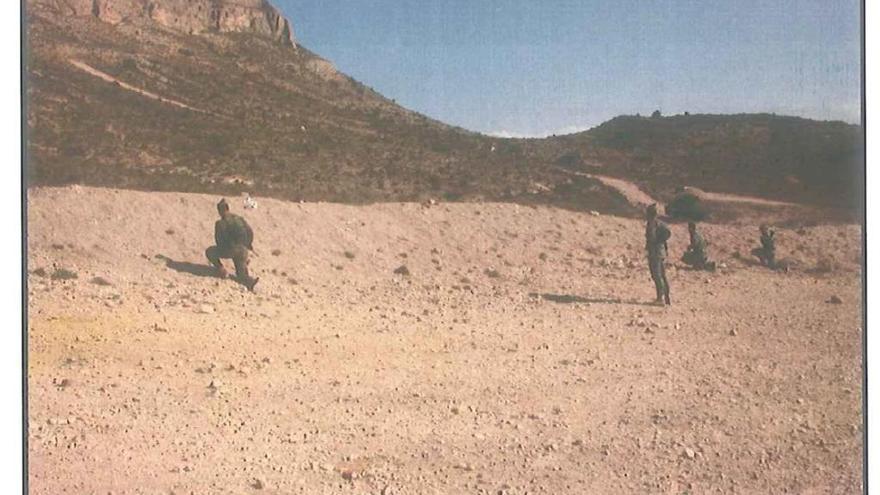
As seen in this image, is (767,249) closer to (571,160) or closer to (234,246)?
(571,160)

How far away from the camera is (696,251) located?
553 centimetres

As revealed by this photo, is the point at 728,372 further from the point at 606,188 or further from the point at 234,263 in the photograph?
the point at 234,263

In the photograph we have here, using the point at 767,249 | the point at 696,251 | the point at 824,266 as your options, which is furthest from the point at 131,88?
the point at 824,266

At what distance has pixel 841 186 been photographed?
5465 mm

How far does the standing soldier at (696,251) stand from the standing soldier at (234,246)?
9.31ft

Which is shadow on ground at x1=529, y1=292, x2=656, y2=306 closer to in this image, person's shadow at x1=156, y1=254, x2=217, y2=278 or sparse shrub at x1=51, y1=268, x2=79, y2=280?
person's shadow at x1=156, y1=254, x2=217, y2=278

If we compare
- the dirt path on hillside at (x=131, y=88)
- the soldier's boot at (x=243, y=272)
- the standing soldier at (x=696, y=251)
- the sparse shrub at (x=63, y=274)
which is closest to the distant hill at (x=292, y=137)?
the dirt path on hillside at (x=131, y=88)

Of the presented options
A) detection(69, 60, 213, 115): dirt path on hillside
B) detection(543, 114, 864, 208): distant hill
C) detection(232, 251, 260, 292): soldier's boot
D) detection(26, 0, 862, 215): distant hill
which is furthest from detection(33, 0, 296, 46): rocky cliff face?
detection(543, 114, 864, 208): distant hill

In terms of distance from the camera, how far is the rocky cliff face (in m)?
5.44

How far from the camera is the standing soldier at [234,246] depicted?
5.41 metres

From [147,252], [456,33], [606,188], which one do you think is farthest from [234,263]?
[606,188]

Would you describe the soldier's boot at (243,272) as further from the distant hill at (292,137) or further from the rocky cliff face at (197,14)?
the rocky cliff face at (197,14)

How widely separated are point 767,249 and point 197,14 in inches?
163
